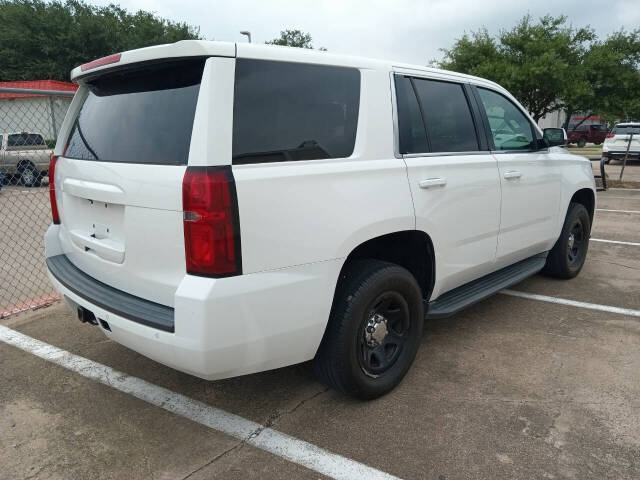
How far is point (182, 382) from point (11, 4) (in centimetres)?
4344

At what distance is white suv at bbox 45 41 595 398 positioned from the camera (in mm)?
2078

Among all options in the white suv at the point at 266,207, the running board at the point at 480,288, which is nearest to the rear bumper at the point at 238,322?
the white suv at the point at 266,207

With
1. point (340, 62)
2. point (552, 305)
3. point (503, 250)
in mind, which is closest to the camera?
point (340, 62)

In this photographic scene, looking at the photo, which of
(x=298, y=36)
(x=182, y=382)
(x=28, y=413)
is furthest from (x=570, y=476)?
(x=298, y=36)

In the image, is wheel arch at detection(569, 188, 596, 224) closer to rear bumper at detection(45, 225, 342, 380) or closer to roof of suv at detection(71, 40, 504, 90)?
roof of suv at detection(71, 40, 504, 90)

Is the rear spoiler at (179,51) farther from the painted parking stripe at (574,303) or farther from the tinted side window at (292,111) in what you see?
the painted parking stripe at (574,303)

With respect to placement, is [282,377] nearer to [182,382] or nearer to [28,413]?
[182,382]

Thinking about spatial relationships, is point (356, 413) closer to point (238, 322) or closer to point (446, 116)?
point (238, 322)

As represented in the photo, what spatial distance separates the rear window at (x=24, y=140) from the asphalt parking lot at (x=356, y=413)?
24.4ft

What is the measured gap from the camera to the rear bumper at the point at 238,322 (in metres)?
2.04

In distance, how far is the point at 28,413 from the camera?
2.75 metres

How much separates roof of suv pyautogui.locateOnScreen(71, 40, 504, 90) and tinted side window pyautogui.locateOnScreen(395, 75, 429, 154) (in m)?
0.11

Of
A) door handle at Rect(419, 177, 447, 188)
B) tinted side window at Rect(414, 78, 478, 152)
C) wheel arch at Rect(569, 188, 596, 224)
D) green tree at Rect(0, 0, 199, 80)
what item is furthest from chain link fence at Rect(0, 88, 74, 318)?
green tree at Rect(0, 0, 199, 80)

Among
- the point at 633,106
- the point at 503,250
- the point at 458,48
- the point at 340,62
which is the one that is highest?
the point at 458,48
